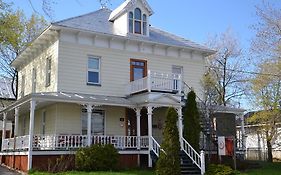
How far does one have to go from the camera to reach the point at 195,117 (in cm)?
2058

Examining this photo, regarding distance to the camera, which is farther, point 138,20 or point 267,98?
point 267,98

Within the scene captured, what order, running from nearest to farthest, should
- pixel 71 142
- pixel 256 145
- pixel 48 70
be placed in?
pixel 71 142 → pixel 48 70 → pixel 256 145

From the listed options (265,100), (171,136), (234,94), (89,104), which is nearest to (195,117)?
(171,136)

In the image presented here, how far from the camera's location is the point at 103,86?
2158cm

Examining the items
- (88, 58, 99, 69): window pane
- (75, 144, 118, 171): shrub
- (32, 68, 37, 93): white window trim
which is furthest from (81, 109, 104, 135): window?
(32, 68, 37, 93): white window trim

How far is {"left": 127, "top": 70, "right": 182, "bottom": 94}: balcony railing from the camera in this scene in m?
20.5

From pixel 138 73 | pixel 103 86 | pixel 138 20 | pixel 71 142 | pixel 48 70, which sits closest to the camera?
pixel 71 142

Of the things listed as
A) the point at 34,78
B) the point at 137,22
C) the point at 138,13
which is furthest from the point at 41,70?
the point at 138,13

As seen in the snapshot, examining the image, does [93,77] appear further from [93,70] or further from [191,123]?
[191,123]

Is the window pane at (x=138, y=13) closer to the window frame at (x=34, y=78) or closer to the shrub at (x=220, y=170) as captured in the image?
the window frame at (x=34, y=78)

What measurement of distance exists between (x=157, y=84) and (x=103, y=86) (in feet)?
10.7

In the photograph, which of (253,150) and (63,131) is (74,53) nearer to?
(63,131)

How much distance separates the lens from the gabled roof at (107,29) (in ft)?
69.5

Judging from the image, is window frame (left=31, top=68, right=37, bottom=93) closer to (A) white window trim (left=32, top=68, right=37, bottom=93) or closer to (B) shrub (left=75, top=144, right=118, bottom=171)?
(A) white window trim (left=32, top=68, right=37, bottom=93)
